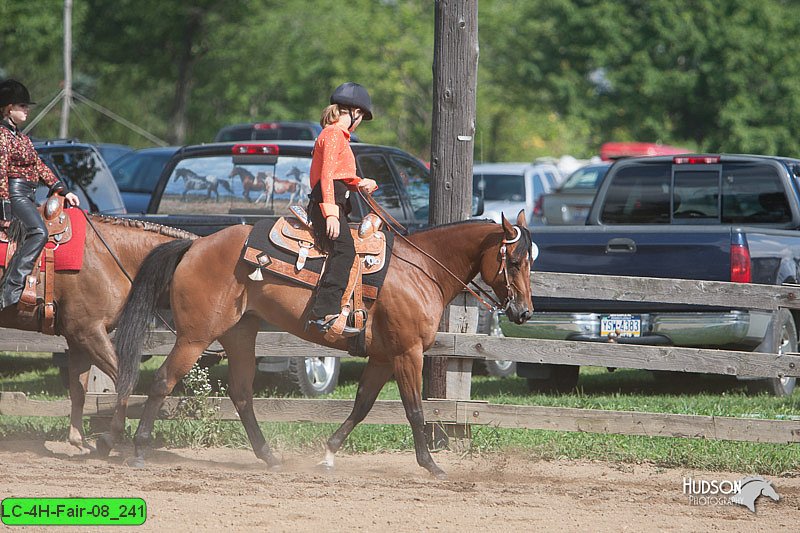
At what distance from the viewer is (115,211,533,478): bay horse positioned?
738cm

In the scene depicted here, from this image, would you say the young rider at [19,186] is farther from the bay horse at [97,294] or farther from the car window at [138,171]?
the car window at [138,171]

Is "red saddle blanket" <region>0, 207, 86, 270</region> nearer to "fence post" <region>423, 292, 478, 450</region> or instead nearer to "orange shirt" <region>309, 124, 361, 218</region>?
"orange shirt" <region>309, 124, 361, 218</region>

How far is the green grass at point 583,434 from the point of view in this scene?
805 centimetres

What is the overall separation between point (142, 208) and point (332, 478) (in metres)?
10.2

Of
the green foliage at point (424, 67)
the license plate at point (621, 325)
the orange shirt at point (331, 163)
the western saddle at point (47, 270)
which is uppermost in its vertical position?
the green foliage at point (424, 67)

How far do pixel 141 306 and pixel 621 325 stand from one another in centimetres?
423

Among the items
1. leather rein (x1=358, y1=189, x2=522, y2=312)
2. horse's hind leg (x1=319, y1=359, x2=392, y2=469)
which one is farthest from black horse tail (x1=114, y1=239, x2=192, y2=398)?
horse's hind leg (x1=319, y1=359, x2=392, y2=469)

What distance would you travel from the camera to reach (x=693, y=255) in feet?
30.8

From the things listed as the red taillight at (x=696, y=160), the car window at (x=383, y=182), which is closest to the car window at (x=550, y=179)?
the red taillight at (x=696, y=160)

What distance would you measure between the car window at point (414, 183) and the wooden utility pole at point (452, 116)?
203 centimetres

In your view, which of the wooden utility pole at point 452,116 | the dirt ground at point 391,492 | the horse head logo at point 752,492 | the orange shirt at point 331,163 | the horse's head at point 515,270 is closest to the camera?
the dirt ground at point 391,492

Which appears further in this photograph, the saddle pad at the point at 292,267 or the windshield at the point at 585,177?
the windshield at the point at 585,177

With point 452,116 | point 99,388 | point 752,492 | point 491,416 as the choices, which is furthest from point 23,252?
point 752,492

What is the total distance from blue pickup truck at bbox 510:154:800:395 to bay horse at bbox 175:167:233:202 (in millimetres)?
2966
